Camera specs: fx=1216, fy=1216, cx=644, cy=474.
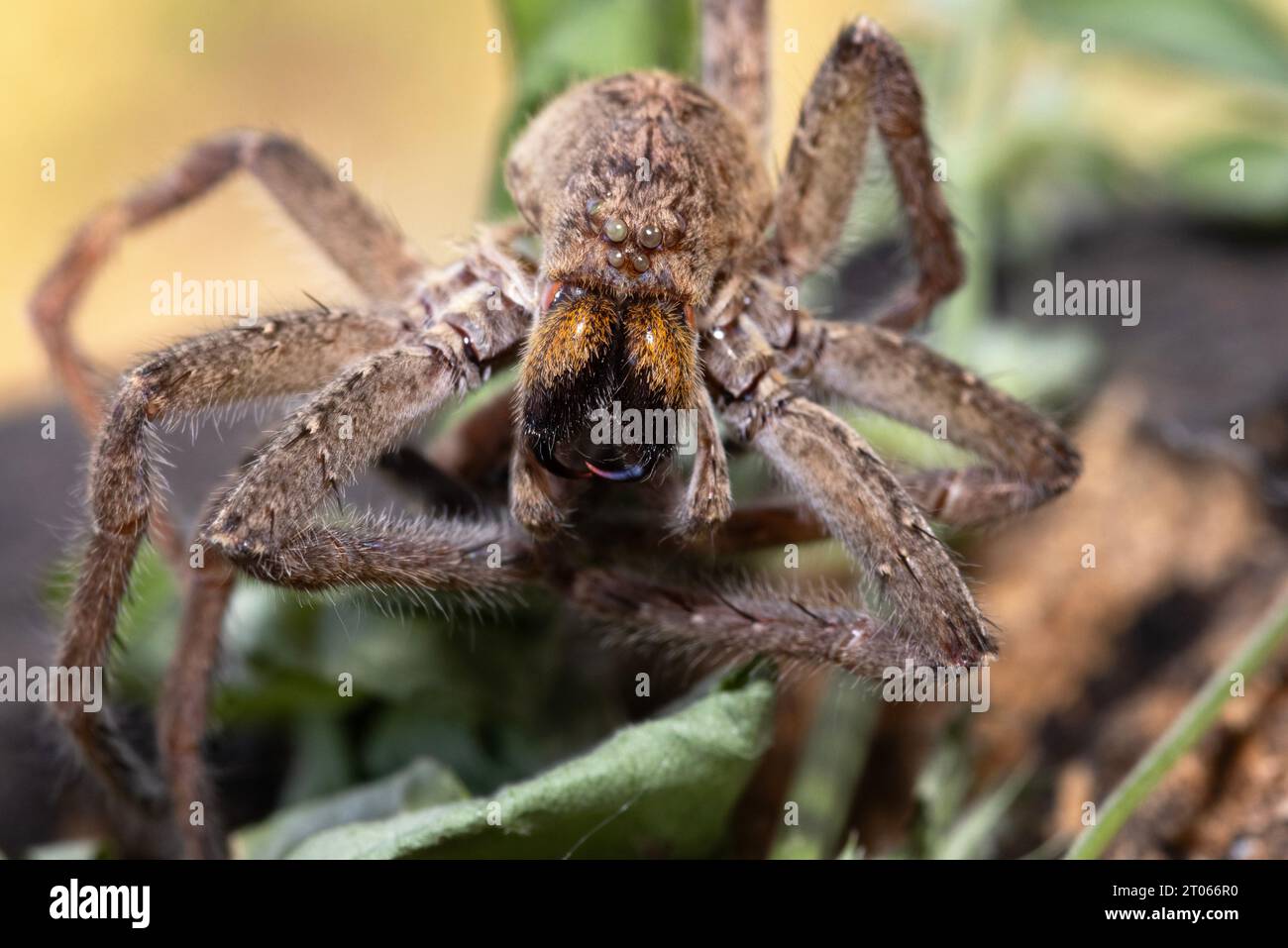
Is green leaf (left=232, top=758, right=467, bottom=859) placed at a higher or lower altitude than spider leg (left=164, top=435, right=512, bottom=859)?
lower

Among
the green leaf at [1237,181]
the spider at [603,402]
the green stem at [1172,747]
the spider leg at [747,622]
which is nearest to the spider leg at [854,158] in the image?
the spider at [603,402]

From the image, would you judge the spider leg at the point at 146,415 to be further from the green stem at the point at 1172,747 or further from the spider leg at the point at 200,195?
the green stem at the point at 1172,747

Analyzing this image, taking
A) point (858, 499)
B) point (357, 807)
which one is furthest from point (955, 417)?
point (357, 807)

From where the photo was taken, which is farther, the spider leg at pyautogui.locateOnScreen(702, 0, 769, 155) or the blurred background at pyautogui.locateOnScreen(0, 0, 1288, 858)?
the spider leg at pyautogui.locateOnScreen(702, 0, 769, 155)

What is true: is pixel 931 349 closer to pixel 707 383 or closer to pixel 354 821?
pixel 707 383

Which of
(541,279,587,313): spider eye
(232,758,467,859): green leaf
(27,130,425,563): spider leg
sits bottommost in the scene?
(232,758,467,859): green leaf

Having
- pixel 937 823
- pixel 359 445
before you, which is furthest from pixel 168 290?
pixel 937 823

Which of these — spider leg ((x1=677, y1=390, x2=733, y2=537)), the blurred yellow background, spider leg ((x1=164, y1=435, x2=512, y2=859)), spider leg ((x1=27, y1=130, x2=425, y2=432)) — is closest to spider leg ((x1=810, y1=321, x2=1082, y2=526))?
spider leg ((x1=677, y1=390, x2=733, y2=537))

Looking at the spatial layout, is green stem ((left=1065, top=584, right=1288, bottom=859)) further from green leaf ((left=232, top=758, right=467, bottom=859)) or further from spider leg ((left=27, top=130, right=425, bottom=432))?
spider leg ((left=27, top=130, right=425, bottom=432))
